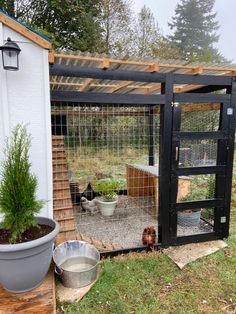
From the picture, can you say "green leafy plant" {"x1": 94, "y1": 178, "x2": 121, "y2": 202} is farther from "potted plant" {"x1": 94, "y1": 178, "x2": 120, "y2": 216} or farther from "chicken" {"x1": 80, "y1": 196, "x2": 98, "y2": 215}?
"chicken" {"x1": 80, "y1": 196, "x2": 98, "y2": 215}

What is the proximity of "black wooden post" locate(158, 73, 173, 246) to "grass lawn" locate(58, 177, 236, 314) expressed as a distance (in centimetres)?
35

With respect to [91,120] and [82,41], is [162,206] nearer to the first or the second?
[91,120]

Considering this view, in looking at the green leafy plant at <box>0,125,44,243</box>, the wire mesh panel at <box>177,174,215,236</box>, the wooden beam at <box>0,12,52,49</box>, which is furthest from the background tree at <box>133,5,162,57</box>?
the green leafy plant at <box>0,125,44,243</box>

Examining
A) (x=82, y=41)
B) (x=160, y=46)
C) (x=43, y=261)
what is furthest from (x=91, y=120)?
(x=160, y=46)

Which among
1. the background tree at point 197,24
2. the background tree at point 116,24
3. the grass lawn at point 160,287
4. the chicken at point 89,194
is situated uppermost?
the background tree at point 197,24

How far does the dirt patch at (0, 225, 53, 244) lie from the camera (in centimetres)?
210

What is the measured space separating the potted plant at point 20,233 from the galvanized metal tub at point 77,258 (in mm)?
367

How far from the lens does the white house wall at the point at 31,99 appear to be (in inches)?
91.4

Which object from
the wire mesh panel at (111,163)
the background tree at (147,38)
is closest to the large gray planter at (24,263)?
the wire mesh panel at (111,163)

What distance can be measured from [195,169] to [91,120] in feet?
5.82

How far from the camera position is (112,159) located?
480 centimetres

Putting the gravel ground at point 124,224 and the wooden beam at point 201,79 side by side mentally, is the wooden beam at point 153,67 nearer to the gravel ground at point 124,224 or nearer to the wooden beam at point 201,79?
the wooden beam at point 201,79

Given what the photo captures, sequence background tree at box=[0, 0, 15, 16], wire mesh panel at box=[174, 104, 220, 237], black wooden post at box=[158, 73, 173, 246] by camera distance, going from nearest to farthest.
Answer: black wooden post at box=[158, 73, 173, 246], wire mesh panel at box=[174, 104, 220, 237], background tree at box=[0, 0, 15, 16]

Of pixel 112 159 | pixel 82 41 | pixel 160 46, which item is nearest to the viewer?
pixel 112 159
